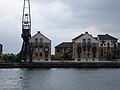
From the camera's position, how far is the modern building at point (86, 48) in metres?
103

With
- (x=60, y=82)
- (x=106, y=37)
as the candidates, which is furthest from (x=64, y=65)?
(x=60, y=82)

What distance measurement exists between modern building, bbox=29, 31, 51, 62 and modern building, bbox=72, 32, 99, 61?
8592 mm

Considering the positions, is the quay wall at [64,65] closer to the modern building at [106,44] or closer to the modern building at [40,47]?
the modern building at [40,47]

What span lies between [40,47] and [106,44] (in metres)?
23.1

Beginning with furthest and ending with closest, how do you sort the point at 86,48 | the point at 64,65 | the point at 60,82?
the point at 86,48 < the point at 64,65 < the point at 60,82

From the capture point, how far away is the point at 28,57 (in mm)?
100125

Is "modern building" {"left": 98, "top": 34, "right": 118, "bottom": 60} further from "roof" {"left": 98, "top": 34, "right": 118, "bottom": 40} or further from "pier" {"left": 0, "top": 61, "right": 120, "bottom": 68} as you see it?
"pier" {"left": 0, "top": 61, "right": 120, "bottom": 68}

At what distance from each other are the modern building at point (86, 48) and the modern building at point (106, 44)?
780 centimetres

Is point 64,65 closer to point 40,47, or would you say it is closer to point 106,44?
point 40,47

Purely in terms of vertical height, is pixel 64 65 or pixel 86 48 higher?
pixel 86 48

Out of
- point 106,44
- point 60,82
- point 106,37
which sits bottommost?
point 60,82

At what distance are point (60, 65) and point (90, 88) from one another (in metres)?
54.0

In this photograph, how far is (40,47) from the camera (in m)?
102

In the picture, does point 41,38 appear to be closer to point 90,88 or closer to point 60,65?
point 60,65
